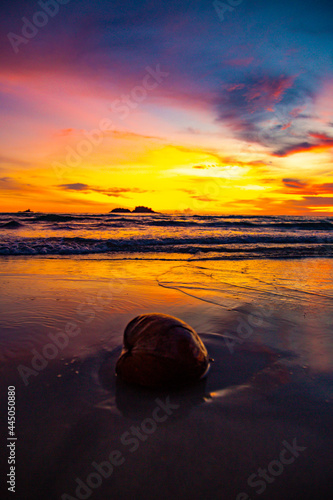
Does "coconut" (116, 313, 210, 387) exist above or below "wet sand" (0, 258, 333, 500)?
above

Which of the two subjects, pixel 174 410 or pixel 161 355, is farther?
pixel 161 355

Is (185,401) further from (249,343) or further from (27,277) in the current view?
(27,277)

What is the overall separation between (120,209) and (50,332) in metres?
57.6

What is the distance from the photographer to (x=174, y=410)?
2.13m

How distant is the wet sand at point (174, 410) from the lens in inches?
63.1

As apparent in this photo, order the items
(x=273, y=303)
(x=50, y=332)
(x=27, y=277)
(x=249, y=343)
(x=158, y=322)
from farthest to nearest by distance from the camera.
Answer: (x=27, y=277) < (x=273, y=303) < (x=50, y=332) < (x=249, y=343) < (x=158, y=322)

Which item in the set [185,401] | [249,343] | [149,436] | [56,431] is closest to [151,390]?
[185,401]

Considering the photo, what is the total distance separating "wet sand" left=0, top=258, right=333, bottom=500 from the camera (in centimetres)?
160

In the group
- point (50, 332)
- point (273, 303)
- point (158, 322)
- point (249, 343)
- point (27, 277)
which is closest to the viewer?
point (158, 322)

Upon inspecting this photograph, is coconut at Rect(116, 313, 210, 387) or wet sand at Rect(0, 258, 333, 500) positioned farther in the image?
coconut at Rect(116, 313, 210, 387)

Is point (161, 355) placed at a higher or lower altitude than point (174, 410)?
higher

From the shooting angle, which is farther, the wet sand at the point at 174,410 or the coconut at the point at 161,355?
the coconut at the point at 161,355

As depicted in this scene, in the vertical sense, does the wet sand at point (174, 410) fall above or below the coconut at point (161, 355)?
below

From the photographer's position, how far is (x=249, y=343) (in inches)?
130
